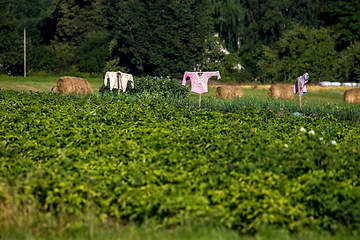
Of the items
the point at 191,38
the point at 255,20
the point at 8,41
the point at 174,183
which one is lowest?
the point at 174,183

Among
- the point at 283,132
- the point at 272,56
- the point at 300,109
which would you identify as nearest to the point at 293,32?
the point at 272,56

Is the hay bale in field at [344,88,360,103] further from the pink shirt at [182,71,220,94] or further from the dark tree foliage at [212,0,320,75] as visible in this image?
the dark tree foliage at [212,0,320,75]

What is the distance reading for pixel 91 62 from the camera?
50438 mm

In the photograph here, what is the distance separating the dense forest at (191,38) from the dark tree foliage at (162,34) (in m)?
0.12

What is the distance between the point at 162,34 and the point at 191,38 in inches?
143

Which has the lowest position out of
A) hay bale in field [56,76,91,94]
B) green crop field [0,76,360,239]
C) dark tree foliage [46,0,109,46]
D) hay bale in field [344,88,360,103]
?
green crop field [0,76,360,239]

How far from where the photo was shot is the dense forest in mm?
45219

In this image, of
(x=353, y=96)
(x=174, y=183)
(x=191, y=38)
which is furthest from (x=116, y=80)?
(x=191, y=38)

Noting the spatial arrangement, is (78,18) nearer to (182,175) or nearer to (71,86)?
(71,86)

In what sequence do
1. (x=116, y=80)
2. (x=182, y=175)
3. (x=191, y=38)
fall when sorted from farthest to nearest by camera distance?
1. (x=191, y=38)
2. (x=116, y=80)
3. (x=182, y=175)

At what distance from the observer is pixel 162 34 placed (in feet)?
147

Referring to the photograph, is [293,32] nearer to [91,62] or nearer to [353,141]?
[91,62]

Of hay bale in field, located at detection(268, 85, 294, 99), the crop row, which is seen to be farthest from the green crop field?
hay bale in field, located at detection(268, 85, 294, 99)

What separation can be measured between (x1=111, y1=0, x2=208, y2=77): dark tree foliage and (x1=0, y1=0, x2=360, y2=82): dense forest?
0.40 ft
